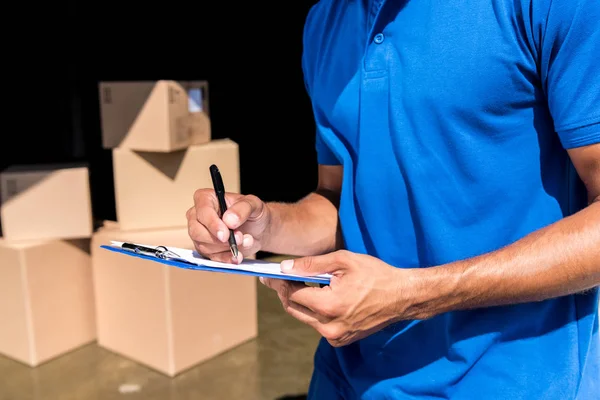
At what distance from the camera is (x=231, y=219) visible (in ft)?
2.97

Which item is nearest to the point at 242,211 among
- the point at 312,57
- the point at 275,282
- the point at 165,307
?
the point at 275,282

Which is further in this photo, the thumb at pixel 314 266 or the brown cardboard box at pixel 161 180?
the brown cardboard box at pixel 161 180

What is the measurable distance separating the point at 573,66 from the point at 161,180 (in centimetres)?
235

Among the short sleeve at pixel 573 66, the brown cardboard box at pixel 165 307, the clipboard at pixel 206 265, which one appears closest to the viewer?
the short sleeve at pixel 573 66

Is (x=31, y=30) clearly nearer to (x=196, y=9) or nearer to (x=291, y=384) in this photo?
(x=196, y=9)

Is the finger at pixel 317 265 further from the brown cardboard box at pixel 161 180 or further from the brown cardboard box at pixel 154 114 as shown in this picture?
the brown cardboard box at pixel 161 180

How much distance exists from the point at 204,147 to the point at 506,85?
223 centimetres

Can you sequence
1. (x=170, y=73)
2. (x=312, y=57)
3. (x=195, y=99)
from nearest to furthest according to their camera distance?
(x=312, y=57) → (x=195, y=99) → (x=170, y=73)

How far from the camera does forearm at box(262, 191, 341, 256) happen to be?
1049 millimetres

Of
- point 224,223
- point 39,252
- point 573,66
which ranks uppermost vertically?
point 573,66

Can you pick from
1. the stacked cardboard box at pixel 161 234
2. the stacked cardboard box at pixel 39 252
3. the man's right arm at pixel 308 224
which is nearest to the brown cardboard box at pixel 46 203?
the stacked cardboard box at pixel 39 252

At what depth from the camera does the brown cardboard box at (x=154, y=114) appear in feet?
8.63

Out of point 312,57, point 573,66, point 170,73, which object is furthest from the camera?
point 170,73

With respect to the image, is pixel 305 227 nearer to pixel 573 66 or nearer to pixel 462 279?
pixel 462 279
